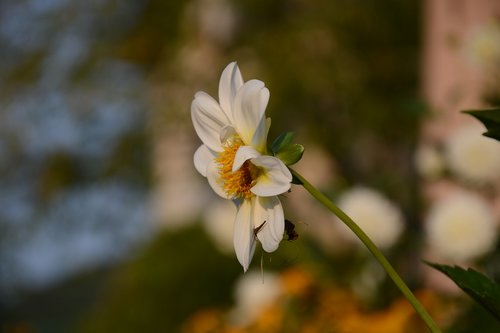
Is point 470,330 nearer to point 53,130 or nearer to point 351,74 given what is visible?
point 351,74

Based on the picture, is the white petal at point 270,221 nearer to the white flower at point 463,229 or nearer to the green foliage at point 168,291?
the white flower at point 463,229

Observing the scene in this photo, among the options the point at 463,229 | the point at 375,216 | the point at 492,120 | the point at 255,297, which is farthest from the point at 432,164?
the point at 492,120

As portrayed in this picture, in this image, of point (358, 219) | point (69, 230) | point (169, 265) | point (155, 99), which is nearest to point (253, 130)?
point (358, 219)

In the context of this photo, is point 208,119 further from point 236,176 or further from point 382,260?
point 382,260

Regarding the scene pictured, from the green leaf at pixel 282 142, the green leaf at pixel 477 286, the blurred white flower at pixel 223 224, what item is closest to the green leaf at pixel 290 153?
the green leaf at pixel 282 142

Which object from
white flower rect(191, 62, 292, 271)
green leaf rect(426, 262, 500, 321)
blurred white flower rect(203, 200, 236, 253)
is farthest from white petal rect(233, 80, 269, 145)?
blurred white flower rect(203, 200, 236, 253)
